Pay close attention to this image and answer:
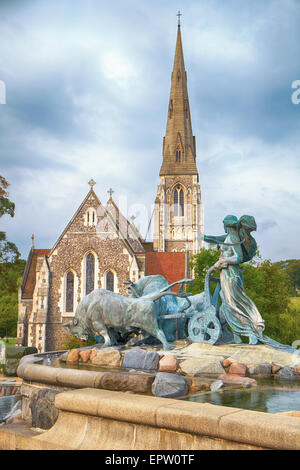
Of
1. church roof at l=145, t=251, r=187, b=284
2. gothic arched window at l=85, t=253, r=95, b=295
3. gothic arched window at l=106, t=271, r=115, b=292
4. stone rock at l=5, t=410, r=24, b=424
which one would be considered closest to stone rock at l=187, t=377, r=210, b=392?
stone rock at l=5, t=410, r=24, b=424

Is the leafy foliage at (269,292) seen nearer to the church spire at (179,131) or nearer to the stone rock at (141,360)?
the stone rock at (141,360)

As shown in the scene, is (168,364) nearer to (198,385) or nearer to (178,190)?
(198,385)

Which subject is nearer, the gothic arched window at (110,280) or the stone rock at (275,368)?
the stone rock at (275,368)

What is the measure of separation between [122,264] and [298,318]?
1270 centimetres

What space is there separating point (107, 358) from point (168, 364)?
4.30 feet

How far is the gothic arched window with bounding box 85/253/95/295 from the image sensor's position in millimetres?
31125

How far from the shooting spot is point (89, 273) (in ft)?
103

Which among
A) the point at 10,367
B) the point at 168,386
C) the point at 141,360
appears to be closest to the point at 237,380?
the point at 168,386

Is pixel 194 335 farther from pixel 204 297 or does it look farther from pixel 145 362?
pixel 145 362

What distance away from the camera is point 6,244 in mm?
28281

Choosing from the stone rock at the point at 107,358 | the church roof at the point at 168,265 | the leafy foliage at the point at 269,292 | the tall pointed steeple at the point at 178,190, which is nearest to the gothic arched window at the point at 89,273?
the church roof at the point at 168,265

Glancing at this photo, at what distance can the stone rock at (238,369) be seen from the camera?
695 cm

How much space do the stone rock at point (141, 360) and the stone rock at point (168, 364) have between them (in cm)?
9

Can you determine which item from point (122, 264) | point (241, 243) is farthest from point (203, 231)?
point (241, 243)
